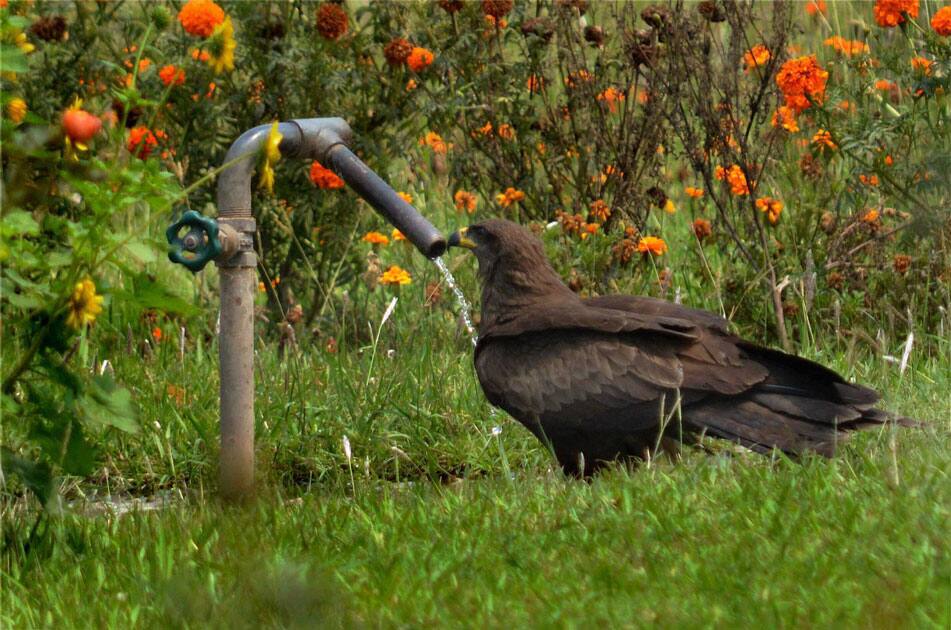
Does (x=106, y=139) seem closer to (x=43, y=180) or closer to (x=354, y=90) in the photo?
(x=354, y=90)

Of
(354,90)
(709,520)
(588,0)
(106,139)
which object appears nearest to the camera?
(709,520)

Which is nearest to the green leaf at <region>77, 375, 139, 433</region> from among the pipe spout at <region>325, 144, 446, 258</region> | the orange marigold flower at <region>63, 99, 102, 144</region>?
the orange marigold flower at <region>63, 99, 102, 144</region>

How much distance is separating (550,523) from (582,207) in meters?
3.86

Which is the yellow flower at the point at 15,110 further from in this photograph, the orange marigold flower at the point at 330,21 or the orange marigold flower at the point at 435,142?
the orange marigold flower at the point at 435,142

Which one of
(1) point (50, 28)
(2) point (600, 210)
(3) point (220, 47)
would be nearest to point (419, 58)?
(2) point (600, 210)

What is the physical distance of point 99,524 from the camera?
146 inches

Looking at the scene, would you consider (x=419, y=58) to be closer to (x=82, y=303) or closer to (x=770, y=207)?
(x=770, y=207)

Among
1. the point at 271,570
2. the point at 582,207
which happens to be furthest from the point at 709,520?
the point at 582,207

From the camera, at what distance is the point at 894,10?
5684 mm

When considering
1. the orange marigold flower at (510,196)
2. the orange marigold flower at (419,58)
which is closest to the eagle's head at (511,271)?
the orange marigold flower at (419,58)

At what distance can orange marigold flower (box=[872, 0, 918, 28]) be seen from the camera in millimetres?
5641

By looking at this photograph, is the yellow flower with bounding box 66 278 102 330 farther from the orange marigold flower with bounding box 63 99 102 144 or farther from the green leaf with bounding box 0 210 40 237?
the orange marigold flower with bounding box 63 99 102 144

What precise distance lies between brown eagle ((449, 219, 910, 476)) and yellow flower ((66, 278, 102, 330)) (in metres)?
1.57

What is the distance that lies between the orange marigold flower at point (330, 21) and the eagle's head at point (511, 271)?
55.7 inches
